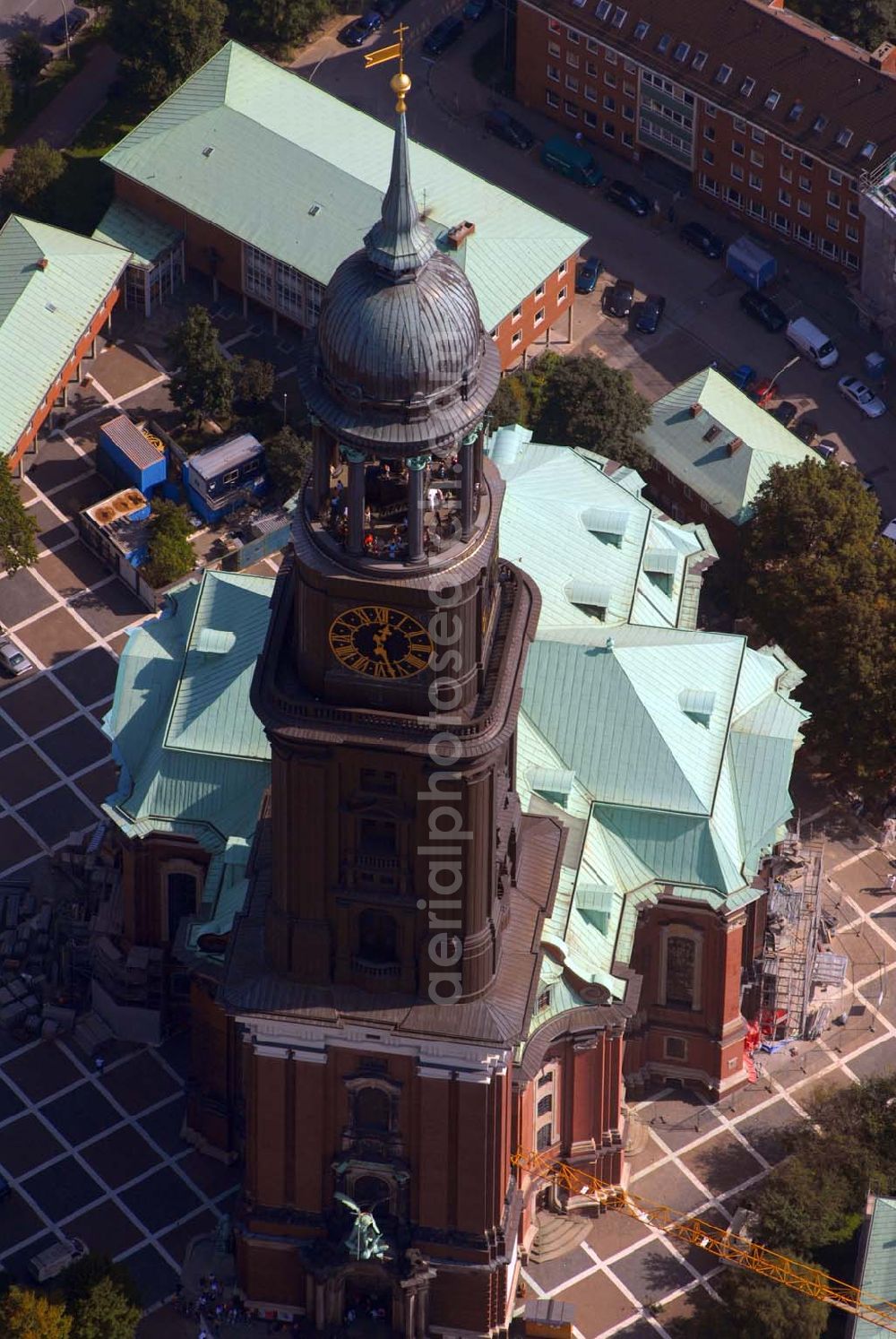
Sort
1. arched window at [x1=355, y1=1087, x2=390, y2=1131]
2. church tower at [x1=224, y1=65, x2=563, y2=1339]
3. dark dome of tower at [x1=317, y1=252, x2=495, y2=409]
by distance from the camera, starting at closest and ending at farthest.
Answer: dark dome of tower at [x1=317, y1=252, x2=495, y2=409] → church tower at [x1=224, y1=65, x2=563, y2=1339] → arched window at [x1=355, y1=1087, x2=390, y2=1131]

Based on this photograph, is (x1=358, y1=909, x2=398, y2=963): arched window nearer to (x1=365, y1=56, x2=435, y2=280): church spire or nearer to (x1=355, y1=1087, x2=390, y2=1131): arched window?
(x1=355, y1=1087, x2=390, y2=1131): arched window

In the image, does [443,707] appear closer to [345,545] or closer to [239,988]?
[345,545]

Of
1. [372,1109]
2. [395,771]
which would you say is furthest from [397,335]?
[372,1109]

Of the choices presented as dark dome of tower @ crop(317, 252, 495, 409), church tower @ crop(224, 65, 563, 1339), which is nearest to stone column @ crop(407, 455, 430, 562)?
church tower @ crop(224, 65, 563, 1339)

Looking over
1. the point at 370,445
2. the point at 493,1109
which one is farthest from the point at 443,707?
the point at 493,1109

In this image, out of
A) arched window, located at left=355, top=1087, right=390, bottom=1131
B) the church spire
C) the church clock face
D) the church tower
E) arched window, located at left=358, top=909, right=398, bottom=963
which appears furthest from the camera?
arched window, located at left=355, top=1087, right=390, bottom=1131
